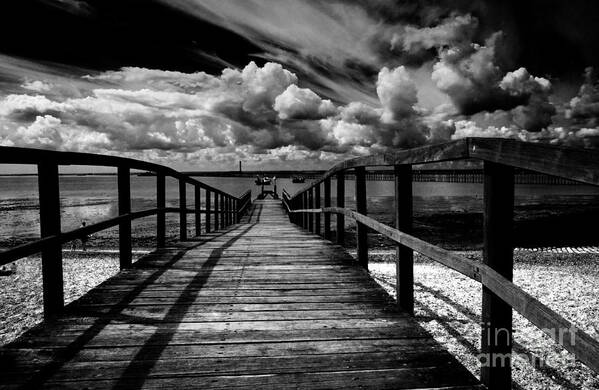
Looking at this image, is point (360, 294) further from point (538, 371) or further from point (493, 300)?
point (538, 371)

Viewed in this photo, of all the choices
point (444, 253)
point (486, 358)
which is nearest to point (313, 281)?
point (444, 253)

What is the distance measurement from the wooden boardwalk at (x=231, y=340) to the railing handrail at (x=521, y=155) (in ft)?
3.75

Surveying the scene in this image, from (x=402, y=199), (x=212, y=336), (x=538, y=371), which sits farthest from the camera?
(x=538, y=371)

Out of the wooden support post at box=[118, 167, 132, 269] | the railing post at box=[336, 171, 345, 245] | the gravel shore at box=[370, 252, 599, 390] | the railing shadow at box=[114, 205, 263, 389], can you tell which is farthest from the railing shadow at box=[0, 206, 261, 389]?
the gravel shore at box=[370, 252, 599, 390]

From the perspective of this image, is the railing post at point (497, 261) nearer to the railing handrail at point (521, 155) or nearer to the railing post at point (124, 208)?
the railing handrail at point (521, 155)

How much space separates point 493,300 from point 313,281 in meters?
2.09

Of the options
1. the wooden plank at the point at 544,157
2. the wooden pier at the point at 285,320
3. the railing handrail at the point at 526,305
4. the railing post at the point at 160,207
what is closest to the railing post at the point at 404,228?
the wooden pier at the point at 285,320

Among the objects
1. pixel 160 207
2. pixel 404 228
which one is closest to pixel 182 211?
pixel 160 207

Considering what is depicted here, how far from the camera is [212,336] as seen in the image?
2396mm

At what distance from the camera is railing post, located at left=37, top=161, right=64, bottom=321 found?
2.65 metres

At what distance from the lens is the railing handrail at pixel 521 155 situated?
118cm

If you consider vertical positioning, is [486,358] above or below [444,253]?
below

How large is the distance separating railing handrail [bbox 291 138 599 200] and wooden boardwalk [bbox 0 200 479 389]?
3.75 feet

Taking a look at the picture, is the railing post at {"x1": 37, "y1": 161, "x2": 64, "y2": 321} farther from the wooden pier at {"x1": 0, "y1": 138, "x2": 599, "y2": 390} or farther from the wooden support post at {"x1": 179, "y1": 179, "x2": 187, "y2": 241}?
the wooden support post at {"x1": 179, "y1": 179, "x2": 187, "y2": 241}
